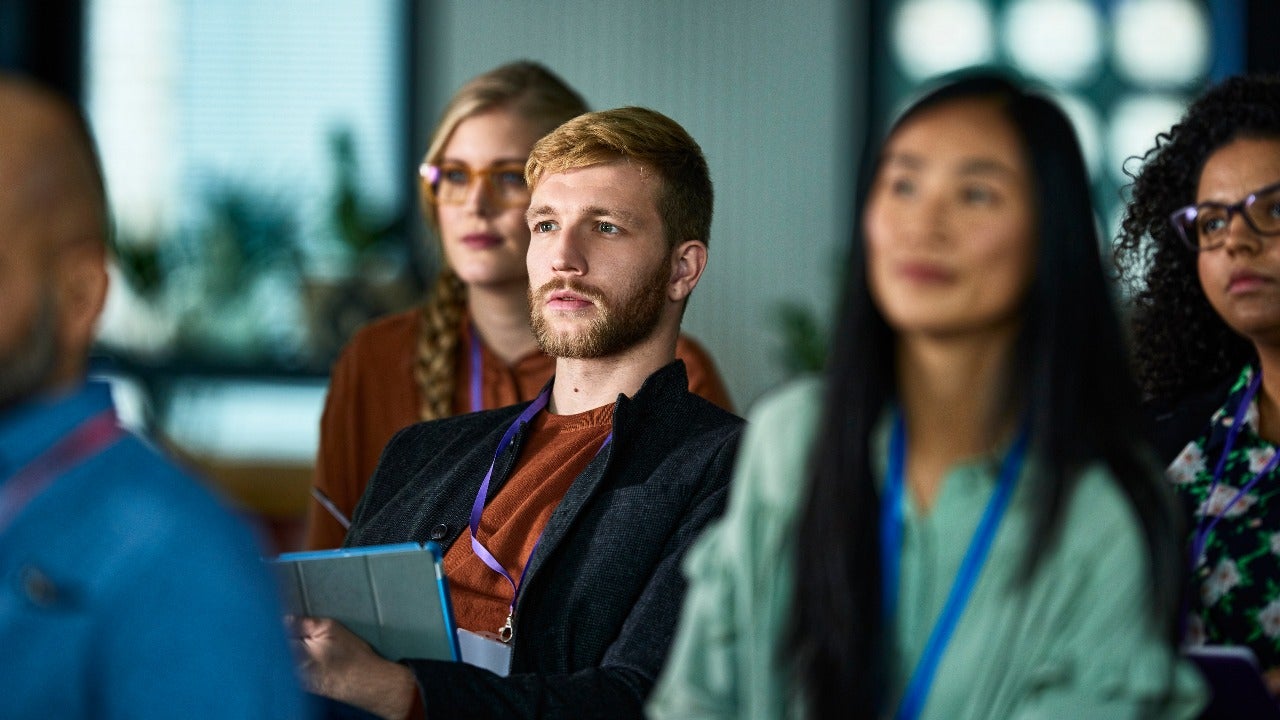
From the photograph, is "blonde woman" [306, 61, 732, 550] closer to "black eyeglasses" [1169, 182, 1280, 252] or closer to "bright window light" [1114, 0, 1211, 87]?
"black eyeglasses" [1169, 182, 1280, 252]

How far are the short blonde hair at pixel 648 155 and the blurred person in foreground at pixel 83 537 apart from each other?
113 cm

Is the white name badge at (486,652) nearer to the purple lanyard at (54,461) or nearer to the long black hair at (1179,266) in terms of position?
the purple lanyard at (54,461)

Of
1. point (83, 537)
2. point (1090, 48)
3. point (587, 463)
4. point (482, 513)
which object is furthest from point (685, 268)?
point (1090, 48)

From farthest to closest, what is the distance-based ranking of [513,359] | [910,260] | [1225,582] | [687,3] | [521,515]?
[687,3], [513,359], [521,515], [1225,582], [910,260]

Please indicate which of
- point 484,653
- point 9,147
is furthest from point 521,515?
point 9,147

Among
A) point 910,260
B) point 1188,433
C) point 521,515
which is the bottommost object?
point 521,515

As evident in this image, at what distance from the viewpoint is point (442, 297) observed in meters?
3.31

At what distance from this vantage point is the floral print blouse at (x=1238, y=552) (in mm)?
2061

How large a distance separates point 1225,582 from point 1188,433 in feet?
0.98

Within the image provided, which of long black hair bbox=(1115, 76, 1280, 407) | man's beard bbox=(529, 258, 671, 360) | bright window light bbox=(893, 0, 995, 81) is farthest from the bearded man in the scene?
bright window light bbox=(893, 0, 995, 81)

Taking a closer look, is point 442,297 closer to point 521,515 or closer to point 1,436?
point 521,515

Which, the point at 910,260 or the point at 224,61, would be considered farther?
the point at 224,61

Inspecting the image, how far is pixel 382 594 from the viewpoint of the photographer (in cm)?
192

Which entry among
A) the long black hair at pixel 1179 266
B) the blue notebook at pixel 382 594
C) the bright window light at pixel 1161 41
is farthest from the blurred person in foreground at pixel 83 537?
the bright window light at pixel 1161 41
